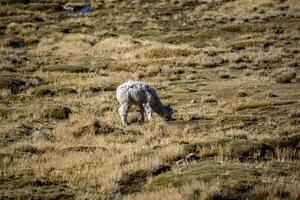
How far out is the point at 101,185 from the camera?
13203 millimetres

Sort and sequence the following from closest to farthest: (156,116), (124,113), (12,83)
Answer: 1. (124,113)
2. (156,116)
3. (12,83)

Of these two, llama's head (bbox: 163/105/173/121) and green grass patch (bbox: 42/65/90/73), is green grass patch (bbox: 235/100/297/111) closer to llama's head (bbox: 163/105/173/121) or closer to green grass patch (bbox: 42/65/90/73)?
llama's head (bbox: 163/105/173/121)

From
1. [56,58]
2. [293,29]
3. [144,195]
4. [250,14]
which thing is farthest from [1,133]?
[250,14]

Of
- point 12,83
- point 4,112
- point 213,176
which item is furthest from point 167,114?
point 12,83

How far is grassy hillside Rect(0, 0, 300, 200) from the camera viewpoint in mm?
13086

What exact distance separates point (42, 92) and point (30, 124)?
855 centimetres

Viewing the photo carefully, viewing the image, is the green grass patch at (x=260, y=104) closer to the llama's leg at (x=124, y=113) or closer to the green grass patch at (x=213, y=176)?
the llama's leg at (x=124, y=113)

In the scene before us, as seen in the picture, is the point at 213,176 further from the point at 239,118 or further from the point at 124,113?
the point at 124,113

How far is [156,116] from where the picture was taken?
940 inches

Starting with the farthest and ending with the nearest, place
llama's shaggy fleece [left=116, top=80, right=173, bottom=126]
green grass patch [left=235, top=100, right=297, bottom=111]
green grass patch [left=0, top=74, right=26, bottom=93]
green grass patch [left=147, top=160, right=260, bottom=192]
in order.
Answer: green grass patch [left=0, top=74, right=26, bottom=93] → green grass patch [left=235, top=100, right=297, bottom=111] → llama's shaggy fleece [left=116, top=80, right=173, bottom=126] → green grass patch [left=147, top=160, right=260, bottom=192]

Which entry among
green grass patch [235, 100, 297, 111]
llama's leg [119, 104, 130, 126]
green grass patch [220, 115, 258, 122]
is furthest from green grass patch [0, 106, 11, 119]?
green grass patch [235, 100, 297, 111]

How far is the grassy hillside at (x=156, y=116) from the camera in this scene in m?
13.1

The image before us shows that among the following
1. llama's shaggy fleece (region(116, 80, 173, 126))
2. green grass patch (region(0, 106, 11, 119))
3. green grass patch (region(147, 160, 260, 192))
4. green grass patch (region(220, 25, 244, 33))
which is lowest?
green grass patch (region(220, 25, 244, 33))

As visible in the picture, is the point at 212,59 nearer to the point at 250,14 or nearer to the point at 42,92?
the point at 42,92
